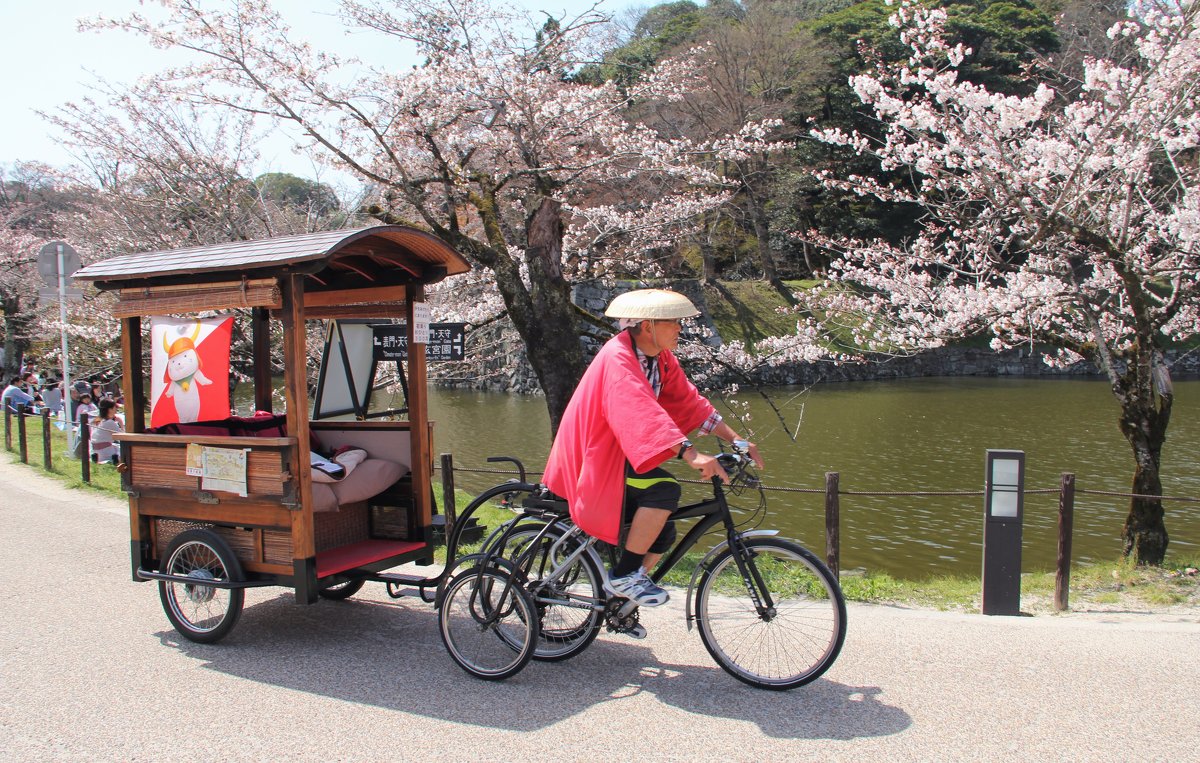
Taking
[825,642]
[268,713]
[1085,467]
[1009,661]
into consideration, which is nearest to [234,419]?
[268,713]

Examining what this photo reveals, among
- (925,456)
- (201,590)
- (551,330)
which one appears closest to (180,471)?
(201,590)

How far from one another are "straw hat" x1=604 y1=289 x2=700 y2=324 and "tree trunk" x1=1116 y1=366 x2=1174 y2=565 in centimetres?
602

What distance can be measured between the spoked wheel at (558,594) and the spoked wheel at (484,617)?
111mm

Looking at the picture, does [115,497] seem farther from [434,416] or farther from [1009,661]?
[434,416]

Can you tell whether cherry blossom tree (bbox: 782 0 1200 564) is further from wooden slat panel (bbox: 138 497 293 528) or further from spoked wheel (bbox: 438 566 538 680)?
wooden slat panel (bbox: 138 497 293 528)

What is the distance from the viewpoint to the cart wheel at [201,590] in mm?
4656

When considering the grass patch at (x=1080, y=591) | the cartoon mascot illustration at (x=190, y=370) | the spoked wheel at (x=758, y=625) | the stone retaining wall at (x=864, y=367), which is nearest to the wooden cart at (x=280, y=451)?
the cartoon mascot illustration at (x=190, y=370)

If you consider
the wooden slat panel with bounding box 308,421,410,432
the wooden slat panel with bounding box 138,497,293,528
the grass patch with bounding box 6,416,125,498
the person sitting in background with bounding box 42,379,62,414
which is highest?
the wooden slat panel with bounding box 308,421,410,432

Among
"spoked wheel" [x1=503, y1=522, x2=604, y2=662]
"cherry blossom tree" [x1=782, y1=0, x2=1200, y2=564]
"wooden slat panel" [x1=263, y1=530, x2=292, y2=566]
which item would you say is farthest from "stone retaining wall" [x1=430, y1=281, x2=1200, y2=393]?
"spoked wheel" [x1=503, y1=522, x2=604, y2=662]

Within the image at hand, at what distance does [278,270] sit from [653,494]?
2.35 metres

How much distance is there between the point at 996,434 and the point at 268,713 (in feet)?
63.0

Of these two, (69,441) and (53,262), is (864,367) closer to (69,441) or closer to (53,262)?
(69,441)

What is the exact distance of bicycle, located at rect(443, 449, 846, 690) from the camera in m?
3.88

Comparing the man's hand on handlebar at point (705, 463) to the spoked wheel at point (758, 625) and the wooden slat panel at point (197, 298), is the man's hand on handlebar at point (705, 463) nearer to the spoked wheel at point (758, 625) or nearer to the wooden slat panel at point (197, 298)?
the spoked wheel at point (758, 625)
